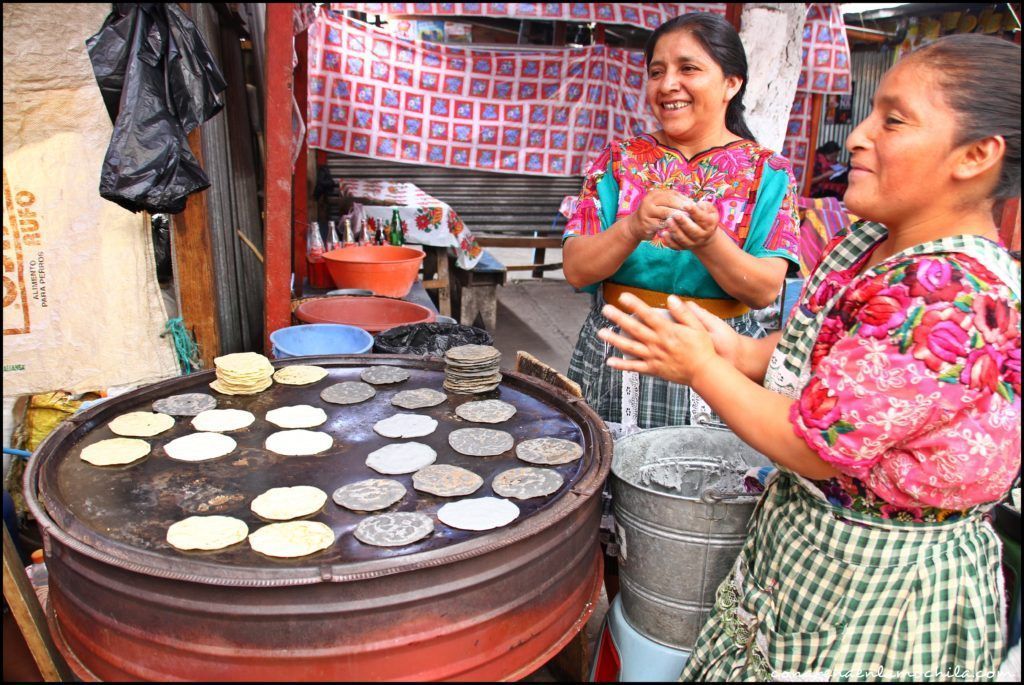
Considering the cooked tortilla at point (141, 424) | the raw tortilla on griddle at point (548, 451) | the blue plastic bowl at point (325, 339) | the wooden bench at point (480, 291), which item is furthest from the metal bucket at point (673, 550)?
the wooden bench at point (480, 291)

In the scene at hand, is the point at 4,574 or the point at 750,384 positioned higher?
the point at 750,384

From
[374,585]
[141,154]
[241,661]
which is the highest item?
[141,154]

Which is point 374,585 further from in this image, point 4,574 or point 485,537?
point 4,574

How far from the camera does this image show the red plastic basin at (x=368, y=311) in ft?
13.4

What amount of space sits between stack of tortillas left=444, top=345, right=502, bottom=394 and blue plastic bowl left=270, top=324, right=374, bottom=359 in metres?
0.94

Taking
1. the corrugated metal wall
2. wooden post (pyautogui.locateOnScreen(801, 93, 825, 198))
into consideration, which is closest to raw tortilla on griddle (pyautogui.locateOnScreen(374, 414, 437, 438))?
wooden post (pyautogui.locateOnScreen(801, 93, 825, 198))

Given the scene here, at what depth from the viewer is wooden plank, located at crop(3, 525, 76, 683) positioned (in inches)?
84.0

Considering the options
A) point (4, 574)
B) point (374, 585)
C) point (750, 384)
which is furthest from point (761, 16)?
point (4, 574)

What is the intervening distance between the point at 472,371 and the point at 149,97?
71.7 inches

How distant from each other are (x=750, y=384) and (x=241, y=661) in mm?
1213

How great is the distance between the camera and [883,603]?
1372 mm

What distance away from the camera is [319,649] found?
151 cm

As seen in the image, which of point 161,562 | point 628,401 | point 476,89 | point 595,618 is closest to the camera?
point 161,562

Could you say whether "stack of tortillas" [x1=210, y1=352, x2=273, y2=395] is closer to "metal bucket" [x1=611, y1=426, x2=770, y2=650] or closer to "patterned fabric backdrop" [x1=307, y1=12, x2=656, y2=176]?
"metal bucket" [x1=611, y1=426, x2=770, y2=650]
